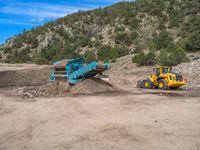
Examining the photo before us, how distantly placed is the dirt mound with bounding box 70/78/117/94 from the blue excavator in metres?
0.60

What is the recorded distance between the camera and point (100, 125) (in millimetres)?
10391

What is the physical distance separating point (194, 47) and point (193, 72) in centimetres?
1147

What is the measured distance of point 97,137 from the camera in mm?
9062

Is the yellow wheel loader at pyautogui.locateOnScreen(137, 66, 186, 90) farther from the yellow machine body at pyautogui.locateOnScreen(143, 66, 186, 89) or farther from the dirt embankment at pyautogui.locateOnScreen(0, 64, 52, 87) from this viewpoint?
the dirt embankment at pyautogui.locateOnScreen(0, 64, 52, 87)

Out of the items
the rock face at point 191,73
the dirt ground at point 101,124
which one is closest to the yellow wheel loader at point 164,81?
the rock face at point 191,73

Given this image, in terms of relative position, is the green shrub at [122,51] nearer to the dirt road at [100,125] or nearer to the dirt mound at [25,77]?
the dirt mound at [25,77]

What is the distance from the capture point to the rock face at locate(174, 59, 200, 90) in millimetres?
23453

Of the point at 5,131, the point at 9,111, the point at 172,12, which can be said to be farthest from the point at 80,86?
the point at 172,12

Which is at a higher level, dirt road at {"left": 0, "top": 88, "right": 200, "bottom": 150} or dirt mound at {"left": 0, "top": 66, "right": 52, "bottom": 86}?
dirt mound at {"left": 0, "top": 66, "right": 52, "bottom": 86}

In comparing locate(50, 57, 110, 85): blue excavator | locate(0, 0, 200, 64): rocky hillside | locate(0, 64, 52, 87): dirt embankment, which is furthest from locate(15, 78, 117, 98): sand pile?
locate(0, 0, 200, 64): rocky hillside

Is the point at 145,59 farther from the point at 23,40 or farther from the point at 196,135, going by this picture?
the point at 23,40

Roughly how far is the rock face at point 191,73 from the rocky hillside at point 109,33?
10.8 meters

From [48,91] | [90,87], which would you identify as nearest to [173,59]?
[90,87]

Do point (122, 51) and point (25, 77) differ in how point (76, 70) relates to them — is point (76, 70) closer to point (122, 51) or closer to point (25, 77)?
point (25, 77)
